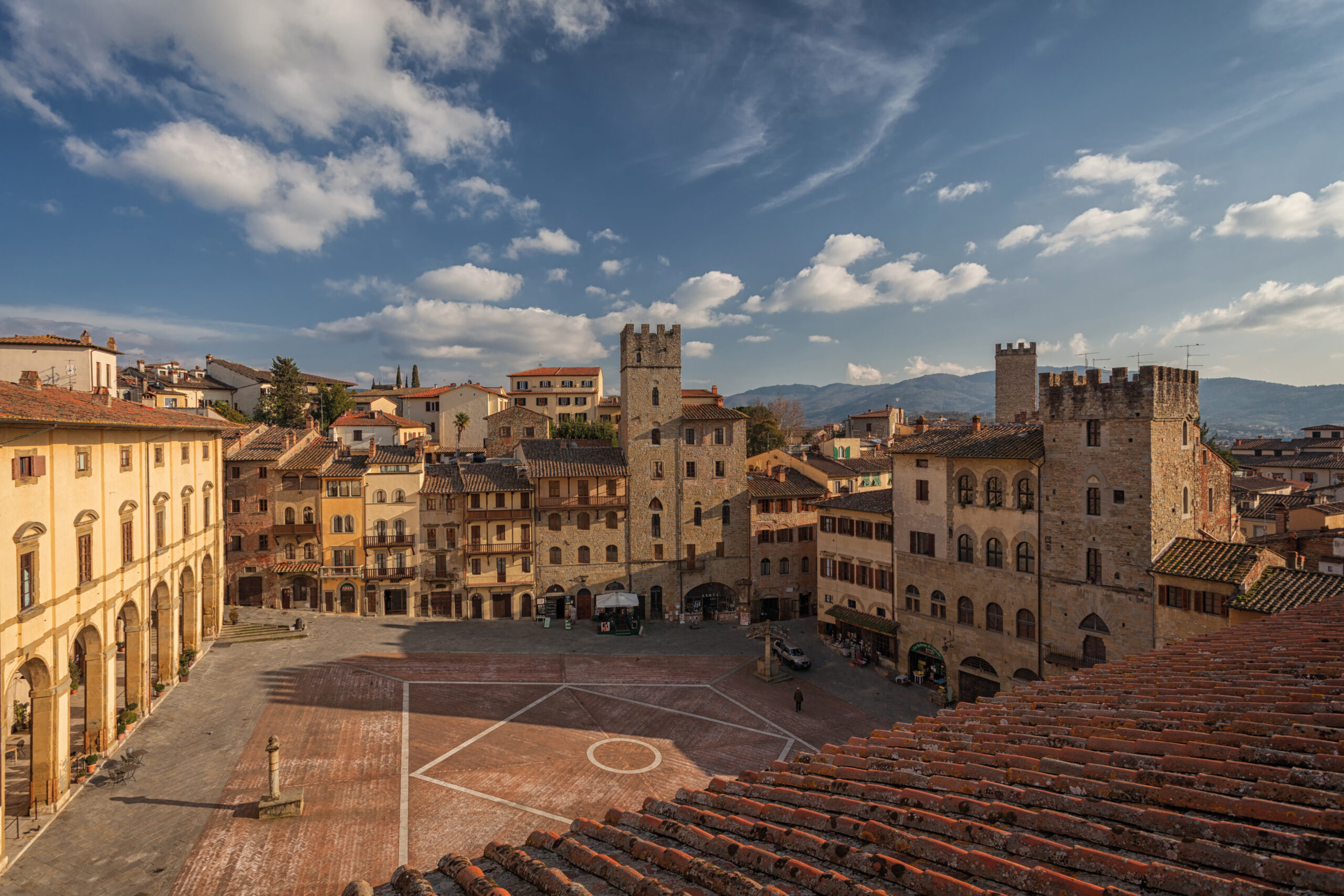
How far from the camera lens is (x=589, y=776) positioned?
26.6 m

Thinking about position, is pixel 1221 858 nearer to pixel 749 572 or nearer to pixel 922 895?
pixel 922 895

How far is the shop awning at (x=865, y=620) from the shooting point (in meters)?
40.5

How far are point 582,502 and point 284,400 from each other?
4868 centimetres

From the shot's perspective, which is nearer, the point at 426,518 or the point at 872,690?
the point at 872,690

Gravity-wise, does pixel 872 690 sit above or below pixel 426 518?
below

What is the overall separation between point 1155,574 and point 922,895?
100ft

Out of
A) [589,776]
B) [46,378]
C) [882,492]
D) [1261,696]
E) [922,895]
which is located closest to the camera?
[922,895]

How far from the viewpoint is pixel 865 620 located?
138ft

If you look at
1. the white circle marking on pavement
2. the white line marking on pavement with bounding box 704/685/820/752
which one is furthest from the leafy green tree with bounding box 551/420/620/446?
the white circle marking on pavement

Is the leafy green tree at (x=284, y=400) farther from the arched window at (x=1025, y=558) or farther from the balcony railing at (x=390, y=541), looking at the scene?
the arched window at (x=1025, y=558)

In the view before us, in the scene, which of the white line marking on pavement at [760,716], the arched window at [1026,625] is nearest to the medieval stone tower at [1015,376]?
the arched window at [1026,625]

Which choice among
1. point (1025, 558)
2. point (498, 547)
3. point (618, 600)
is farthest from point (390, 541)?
point (1025, 558)

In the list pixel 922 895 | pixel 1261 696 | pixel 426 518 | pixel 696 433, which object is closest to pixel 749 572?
pixel 696 433

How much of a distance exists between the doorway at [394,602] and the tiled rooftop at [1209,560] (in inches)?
1819
